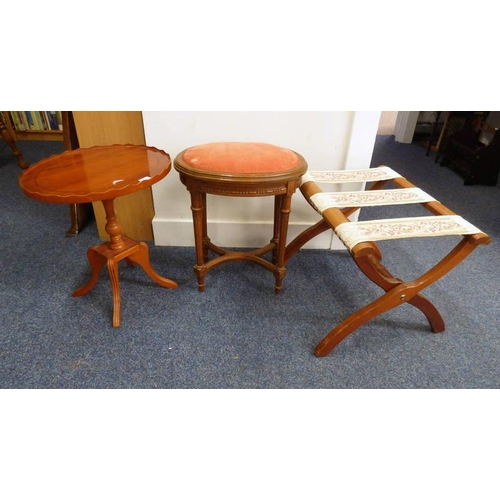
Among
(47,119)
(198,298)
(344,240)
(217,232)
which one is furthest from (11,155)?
(344,240)

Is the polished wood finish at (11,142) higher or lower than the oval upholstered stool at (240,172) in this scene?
lower

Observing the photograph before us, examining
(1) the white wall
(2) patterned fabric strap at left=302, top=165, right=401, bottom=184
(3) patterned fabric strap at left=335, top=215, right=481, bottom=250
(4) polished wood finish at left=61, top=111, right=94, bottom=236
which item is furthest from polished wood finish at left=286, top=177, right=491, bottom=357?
(4) polished wood finish at left=61, top=111, right=94, bottom=236

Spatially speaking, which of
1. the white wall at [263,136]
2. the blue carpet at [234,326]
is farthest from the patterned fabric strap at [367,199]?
the blue carpet at [234,326]

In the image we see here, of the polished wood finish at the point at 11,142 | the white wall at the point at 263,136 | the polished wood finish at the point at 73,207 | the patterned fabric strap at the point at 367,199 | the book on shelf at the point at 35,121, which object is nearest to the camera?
the patterned fabric strap at the point at 367,199

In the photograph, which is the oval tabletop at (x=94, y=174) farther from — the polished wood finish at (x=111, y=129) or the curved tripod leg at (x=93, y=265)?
Answer: the curved tripod leg at (x=93, y=265)

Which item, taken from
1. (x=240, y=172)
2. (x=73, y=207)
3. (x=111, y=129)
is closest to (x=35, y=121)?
(x=73, y=207)

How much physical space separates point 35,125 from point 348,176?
3300mm

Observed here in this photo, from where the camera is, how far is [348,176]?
148 centimetres

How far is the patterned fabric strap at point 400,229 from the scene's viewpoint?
1.06m

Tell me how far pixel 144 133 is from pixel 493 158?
2495 millimetres

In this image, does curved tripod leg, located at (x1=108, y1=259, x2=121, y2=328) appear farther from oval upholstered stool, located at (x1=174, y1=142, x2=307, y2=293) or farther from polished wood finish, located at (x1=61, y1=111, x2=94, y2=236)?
polished wood finish, located at (x1=61, y1=111, x2=94, y2=236)

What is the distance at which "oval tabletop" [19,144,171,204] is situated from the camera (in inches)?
39.8

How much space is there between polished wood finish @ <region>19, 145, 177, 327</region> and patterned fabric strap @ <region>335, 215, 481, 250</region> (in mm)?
635

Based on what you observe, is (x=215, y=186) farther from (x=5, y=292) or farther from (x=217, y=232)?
(x=5, y=292)
